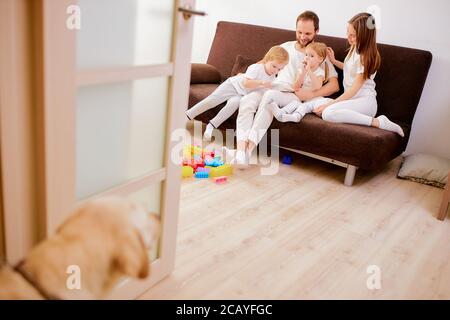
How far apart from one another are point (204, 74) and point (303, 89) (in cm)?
86

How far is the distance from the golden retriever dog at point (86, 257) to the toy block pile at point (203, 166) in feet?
5.38

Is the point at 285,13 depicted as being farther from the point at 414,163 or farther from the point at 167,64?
the point at 167,64

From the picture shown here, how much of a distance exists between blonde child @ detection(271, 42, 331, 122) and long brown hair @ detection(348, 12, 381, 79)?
271 mm

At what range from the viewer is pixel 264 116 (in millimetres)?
2814

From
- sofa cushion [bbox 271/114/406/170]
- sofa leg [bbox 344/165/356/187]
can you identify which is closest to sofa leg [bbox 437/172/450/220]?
sofa cushion [bbox 271/114/406/170]

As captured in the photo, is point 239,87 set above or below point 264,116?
above

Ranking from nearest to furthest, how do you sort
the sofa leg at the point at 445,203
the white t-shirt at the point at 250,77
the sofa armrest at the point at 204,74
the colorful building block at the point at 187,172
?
the sofa leg at the point at 445,203 → the colorful building block at the point at 187,172 → the white t-shirt at the point at 250,77 → the sofa armrest at the point at 204,74

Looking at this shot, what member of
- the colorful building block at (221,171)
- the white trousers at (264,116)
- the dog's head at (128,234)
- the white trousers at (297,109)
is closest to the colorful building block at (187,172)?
the colorful building block at (221,171)

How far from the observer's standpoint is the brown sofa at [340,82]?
8.61ft

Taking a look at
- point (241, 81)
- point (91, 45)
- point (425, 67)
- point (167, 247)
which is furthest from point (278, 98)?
point (91, 45)

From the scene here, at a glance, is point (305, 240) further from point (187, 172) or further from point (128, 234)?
point (128, 234)

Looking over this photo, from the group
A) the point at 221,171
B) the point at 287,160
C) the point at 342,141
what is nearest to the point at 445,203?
the point at 342,141

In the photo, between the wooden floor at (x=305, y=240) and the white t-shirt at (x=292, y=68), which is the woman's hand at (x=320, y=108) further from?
the wooden floor at (x=305, y=240)

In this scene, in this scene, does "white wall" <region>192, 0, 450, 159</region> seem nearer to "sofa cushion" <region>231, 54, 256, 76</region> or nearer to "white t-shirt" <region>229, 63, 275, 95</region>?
"sofa cushion" <region>231, 54, 256, 76</region>
